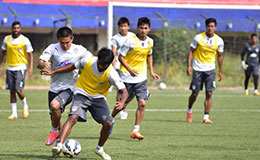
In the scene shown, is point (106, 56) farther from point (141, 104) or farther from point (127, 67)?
point (141, 104)

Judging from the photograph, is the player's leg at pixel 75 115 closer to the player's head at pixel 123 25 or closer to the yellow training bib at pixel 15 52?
the player's head at pixel 123 25

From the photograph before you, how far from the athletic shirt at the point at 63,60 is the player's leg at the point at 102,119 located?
868 mm

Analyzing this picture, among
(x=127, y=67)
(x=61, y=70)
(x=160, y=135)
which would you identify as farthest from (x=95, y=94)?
(x=160, y=135)

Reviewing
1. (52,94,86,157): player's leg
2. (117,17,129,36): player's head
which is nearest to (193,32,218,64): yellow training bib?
(117,17,129,36): player's head

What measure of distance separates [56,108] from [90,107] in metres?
0.61

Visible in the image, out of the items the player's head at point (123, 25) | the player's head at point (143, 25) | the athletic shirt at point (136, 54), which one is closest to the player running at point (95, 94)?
the player's head at point (143, 25)

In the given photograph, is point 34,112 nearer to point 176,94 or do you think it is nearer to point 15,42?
point 15,42

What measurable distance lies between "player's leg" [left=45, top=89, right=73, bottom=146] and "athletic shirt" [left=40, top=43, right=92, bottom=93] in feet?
0.34

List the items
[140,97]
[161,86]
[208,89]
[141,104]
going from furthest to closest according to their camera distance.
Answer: [161,86], [208,89], [140,97], [141,104]

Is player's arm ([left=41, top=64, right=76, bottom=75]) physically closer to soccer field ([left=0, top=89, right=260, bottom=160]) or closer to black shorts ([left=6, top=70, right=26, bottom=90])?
soccer field ([left=0, top=89, right=260, bottom=160])

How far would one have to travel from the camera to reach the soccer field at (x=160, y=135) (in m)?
8.05

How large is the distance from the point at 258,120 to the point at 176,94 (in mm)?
8061

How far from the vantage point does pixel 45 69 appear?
773 centimetres

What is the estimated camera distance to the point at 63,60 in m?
8.27
